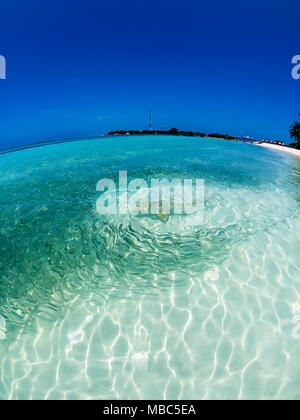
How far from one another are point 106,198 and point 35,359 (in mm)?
3777

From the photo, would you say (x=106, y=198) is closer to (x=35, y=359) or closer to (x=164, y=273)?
(x=164, y=273)

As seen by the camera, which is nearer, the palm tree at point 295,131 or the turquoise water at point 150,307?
the turquoise water at point 150,307

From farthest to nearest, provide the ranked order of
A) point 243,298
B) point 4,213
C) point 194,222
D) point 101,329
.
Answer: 1. point 4,213
2. point 194,222
3. point 243,298
4. point 101,329

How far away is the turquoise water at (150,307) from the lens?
1747mm

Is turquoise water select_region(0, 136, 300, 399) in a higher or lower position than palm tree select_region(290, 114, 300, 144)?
lower

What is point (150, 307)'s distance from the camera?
2.32 meters

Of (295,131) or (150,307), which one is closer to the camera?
(150,307)

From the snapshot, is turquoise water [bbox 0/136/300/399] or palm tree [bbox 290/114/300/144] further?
palm tree [bbox 290/114/300/144]

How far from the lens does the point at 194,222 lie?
3.87 m

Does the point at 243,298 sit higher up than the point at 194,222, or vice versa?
the point at 194,222

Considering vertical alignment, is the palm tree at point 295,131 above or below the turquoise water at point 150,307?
above

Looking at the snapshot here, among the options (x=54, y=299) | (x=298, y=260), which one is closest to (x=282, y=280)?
(x=298, y=260)

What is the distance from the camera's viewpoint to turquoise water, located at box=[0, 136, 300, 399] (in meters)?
1.75
